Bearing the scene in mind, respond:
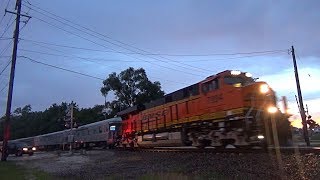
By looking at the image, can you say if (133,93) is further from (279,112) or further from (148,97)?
(279,112)

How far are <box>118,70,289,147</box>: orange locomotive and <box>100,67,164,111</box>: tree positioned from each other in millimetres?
54603

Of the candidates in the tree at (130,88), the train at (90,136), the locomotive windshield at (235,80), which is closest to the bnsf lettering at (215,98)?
the locomotive windshield at (235,80)

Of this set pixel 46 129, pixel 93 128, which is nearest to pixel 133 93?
pixel 93 128

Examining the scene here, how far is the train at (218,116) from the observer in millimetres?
17594

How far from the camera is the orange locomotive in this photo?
17.6m

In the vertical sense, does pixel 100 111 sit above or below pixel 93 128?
above

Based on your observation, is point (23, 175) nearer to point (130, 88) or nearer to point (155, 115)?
point (155, 115)

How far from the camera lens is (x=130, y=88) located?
8519 cm

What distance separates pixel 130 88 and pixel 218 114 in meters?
66.1

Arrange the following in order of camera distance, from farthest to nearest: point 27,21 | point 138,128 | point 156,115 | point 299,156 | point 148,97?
point 148,97 → point 27,21 → point 138,128 → point 156,115 → point 299,156

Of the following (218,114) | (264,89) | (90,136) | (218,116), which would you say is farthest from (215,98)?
(90,136)

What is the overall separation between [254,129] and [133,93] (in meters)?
67.9

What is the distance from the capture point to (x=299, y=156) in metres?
13.2

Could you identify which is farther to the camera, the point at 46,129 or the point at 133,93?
the point at 46,129
